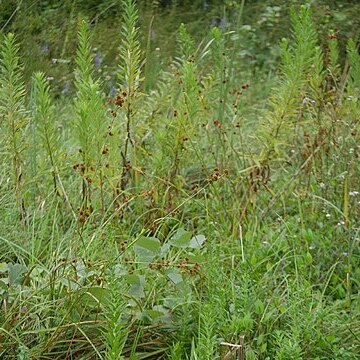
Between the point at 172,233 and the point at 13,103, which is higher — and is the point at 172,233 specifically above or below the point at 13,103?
below

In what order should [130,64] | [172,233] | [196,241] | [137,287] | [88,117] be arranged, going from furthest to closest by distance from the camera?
[172,233]
[130,64]
[88,117]
[196,241]
[137,287]

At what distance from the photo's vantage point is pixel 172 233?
112 inches

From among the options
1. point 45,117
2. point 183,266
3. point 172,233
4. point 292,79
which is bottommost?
point 172,233

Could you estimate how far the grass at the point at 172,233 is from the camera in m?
2.20

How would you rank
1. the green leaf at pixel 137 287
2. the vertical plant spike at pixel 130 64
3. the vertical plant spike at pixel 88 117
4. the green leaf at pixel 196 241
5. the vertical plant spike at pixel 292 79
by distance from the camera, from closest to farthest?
the green leaf at pixel 137 287 → the green leaf at pixel 196 241 → the vertical plant spike at pixel 88 117 → the vertical plant spike at pixel 130 64 → the vertical plant spike at pixel 292 79

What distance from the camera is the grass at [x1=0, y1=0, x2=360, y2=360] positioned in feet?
7.23

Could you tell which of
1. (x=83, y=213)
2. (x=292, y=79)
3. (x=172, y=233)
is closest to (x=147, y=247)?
(x=83, y=213)

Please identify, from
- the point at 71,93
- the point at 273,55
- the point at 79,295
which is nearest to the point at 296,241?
the point at 79,295

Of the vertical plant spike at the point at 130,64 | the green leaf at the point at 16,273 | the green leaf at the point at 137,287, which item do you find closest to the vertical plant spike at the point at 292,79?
the vertical plant spike at the point at 130,64

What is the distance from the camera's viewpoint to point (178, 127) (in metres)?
2.92

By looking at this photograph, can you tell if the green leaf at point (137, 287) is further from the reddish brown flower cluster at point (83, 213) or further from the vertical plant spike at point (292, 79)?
the vertical plant spike at point (292, 79)

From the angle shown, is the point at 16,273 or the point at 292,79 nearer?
the point at 16,273

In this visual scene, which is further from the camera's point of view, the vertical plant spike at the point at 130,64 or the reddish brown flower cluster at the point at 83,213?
the vertical plant spike at the point at 130,64

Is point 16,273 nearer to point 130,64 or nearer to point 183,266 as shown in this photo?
point 183,266
